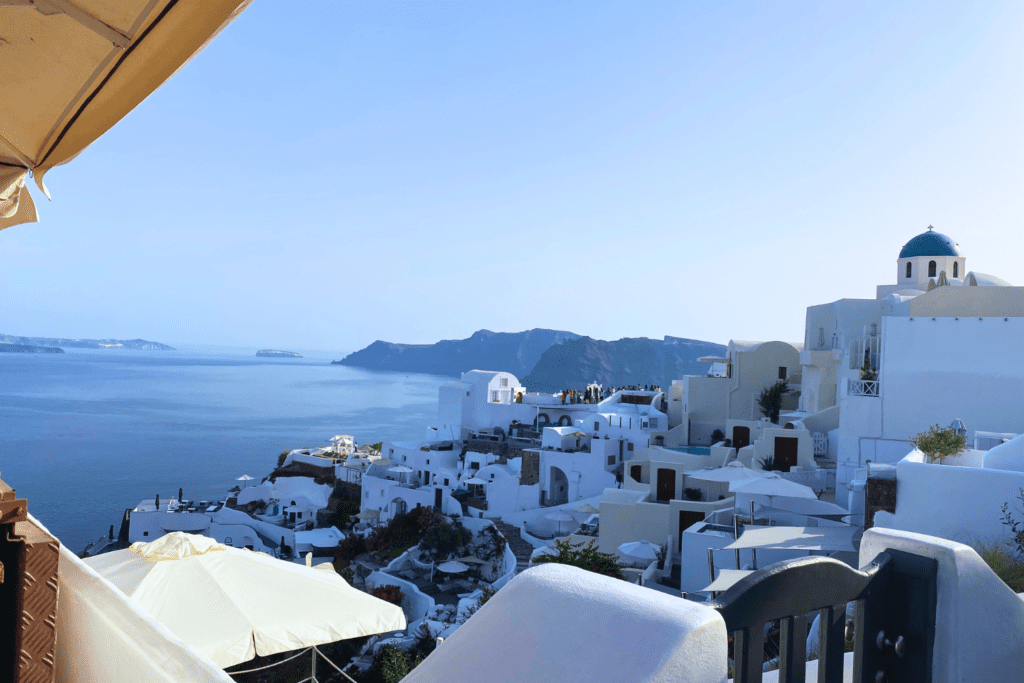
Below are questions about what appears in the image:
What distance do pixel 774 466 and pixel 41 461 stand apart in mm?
55801

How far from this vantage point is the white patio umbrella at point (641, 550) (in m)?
13.2

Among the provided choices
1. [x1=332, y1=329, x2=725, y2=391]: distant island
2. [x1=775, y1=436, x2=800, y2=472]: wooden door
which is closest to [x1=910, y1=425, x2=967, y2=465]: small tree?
[x1=775, y1=436, x2=800, y2=472]: wooden door

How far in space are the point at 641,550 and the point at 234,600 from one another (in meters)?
9.89

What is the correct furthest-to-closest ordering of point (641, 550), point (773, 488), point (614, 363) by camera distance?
1. point (614, 363)
2. point (641, 550)
3. point (773, 488)

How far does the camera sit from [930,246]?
22969 mm

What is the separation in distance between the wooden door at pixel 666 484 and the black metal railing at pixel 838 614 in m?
14.2

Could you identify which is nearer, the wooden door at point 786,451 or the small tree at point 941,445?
the small tree at point 941,445

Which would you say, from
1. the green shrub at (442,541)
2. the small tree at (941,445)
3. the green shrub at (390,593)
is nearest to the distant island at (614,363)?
the green shrub at (442,541)

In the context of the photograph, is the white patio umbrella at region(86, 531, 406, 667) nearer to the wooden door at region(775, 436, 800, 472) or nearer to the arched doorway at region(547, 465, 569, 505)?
the wooden door at region(775, 436, 800, 472)

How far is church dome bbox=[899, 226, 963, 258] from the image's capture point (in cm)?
2278

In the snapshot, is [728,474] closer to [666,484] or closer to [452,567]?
[666,484]

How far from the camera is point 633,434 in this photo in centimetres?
2505

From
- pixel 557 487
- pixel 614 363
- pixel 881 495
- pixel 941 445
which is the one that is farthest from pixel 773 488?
pixel 614 363

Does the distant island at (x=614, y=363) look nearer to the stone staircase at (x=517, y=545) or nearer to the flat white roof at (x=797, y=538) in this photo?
the stone staircase at (x=517, y=545)
